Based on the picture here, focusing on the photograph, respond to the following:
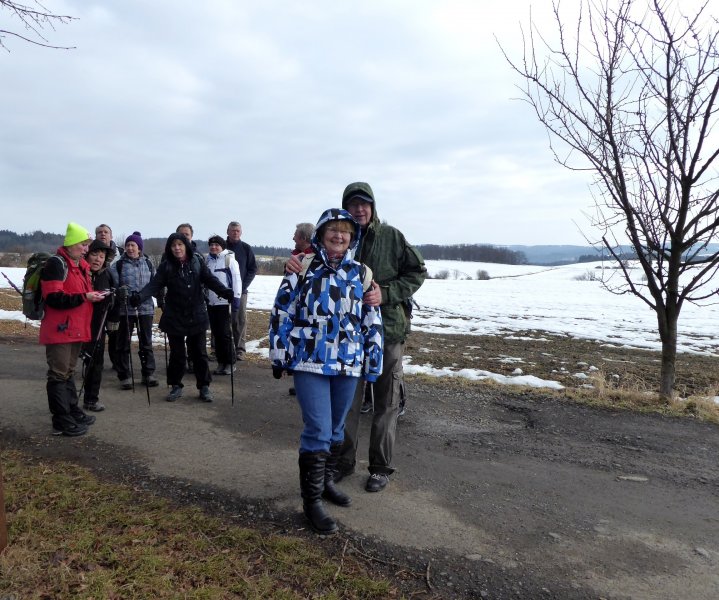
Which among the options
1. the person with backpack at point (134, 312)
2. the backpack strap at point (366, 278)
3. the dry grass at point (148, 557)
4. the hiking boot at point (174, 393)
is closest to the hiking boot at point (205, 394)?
the hiking boot at point (174, 393)

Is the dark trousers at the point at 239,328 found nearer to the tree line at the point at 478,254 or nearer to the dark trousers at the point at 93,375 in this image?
the dark trousers at the point at 93,375

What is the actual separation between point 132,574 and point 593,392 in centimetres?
616

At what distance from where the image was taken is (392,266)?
3896 mm

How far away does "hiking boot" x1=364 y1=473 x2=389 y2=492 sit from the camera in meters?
3.73

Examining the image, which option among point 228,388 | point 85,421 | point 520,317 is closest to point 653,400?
point 228,388

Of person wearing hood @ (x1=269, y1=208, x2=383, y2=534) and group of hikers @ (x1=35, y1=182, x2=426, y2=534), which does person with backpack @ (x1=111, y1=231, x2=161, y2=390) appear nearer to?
group of hikers @ (x1=35, y1=182, x2=426, y2=534)

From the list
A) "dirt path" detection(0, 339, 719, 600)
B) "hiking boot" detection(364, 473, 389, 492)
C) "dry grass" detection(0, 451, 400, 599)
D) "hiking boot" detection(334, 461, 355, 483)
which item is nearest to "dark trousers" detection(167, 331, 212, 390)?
"dirt path" detection(0, 339, 719, 600)

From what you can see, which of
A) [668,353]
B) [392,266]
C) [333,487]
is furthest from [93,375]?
[668,353]

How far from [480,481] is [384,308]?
1642mm

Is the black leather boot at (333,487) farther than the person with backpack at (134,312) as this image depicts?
No

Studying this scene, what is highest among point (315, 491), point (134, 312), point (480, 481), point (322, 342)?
point (322, 342)

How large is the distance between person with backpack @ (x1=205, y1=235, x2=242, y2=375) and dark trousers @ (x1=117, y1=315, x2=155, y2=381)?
91cm

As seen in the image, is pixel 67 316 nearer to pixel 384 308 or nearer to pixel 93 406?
pixel 93 406

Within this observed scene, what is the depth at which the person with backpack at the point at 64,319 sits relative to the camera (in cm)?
463
